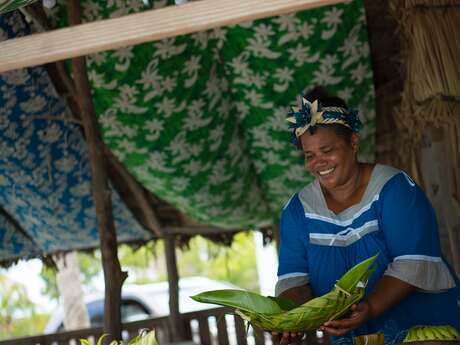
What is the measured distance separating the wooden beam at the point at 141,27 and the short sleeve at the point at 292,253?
1.11m

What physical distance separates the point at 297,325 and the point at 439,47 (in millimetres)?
1784

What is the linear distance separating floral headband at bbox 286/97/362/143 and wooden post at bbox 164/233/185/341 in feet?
11.1

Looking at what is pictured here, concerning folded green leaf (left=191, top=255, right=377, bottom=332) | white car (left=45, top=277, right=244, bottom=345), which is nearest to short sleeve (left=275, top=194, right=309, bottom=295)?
folded green leaf (left=191, top=255, right=377, bottom=332)

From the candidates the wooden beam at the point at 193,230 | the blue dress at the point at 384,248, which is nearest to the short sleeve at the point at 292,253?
the blue dress at the point at 384,248

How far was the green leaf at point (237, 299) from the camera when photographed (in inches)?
99.3

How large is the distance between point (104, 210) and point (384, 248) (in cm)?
190

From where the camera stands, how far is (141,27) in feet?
8.00

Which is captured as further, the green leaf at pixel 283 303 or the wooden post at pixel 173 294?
the wooden post at pixel 173 294

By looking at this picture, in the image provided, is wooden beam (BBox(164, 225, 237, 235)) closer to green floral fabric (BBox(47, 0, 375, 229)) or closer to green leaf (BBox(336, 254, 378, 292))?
green floral fabric (BBox(47, 0, 375, 229))

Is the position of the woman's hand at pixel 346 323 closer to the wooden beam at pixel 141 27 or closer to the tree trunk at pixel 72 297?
the wooden beam at pixel 141 27

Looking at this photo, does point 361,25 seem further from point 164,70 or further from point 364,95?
point 164,70

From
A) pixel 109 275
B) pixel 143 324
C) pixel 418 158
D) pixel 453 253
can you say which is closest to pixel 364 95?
pixel 418 158

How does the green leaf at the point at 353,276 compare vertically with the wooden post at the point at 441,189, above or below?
below

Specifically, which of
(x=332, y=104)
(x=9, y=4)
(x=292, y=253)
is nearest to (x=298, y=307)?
(x=292, y=253)
